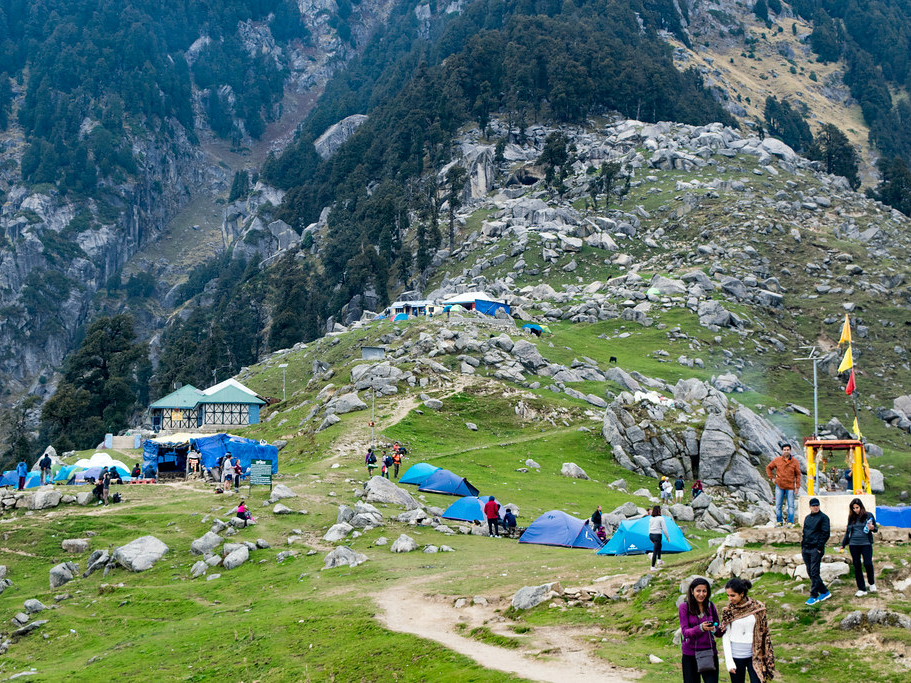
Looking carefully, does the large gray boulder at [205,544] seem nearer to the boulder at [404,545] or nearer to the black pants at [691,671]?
the boulder at [404,545]

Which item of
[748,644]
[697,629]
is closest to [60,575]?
[697,629]

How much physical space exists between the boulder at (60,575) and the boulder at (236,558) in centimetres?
596

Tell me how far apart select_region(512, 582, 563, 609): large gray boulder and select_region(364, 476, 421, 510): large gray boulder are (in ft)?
61.4

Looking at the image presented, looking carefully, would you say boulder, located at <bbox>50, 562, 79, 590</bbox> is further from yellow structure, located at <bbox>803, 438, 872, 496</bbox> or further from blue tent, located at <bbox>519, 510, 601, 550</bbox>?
yellow structure, located at <bbox>803, 438, 872, 496</bbox>

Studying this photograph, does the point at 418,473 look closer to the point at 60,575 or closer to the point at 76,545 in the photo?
the point at 76,545

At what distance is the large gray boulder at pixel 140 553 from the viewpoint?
32.2 metres

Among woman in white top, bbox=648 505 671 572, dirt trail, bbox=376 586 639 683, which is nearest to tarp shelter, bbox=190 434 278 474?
dirt trail, bbox=376 586 639 683

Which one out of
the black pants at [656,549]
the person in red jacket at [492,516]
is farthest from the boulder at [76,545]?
the black pants at [656,549]

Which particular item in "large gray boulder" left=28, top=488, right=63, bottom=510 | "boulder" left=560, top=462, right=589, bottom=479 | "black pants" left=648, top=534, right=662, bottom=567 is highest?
"black pants" left=648, top=534, right=662, bottom=567

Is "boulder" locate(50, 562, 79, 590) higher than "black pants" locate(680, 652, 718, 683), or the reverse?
"black pants" locate(680, 652, 718, 683)

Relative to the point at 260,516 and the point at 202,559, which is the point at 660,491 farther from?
the point at 202,559

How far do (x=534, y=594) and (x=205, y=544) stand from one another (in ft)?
56.3

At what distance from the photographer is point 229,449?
2046 inches

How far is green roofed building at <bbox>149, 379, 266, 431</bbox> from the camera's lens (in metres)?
75.9
